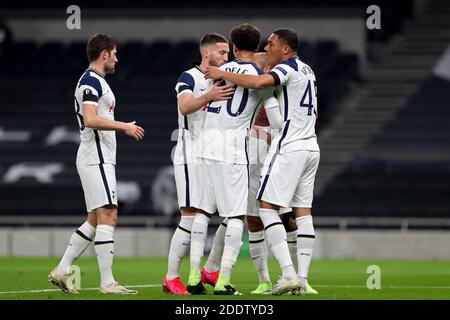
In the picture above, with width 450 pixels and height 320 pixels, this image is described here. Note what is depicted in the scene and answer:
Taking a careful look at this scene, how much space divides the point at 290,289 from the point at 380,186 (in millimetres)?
16599

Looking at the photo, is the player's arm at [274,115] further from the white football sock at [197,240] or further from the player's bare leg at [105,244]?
the player's bare leg at [105,244]

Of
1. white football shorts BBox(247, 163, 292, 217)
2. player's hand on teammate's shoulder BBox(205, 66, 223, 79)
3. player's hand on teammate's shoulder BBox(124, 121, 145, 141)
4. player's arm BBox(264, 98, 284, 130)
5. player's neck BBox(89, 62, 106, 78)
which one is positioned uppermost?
player's neck BBox(89, 62, 106, 78)

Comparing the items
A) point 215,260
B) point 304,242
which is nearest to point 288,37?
point 304,242

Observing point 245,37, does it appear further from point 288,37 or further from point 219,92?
point 219,92

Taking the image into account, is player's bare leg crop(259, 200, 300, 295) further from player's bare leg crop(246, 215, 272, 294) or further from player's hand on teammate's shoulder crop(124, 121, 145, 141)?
player's hand on teammate's shoulder crop(124, 121, 145, 141)

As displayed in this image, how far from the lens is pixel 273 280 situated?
43.2 feet

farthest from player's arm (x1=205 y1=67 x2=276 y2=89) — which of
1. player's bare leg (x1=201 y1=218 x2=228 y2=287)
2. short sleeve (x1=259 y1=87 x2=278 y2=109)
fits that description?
player's bare leg (x1=201 y1=218 x2=228 y2=287)

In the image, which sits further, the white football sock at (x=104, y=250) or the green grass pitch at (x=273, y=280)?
the white football sock at (x=104, y=250)

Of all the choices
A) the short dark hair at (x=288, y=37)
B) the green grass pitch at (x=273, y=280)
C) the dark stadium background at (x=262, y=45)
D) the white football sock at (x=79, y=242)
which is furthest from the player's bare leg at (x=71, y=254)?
the dark stadium background at (x=262, y=45)

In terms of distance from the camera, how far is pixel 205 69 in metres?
10.2

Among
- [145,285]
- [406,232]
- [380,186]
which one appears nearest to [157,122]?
[380,186]

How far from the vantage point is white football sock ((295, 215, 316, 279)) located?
32.8ft

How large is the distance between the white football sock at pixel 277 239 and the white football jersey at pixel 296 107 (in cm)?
58

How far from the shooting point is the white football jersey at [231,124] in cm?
984
